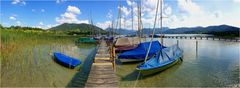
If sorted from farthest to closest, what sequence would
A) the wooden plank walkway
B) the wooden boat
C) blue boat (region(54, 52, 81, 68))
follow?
the wooden boat, blue boat (region(54, 52, 81, 68)), the wooden plank walkway

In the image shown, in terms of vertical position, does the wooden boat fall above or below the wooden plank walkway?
above

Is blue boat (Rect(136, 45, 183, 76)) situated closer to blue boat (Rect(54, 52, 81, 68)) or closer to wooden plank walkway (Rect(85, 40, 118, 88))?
wooden plank walkway (Rect(85, 40, 118, 88))

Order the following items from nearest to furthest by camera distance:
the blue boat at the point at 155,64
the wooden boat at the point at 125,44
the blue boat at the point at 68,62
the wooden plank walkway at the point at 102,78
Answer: the wooden plank walkway at the point at 102,78
the blue boat at the point at 155,64
the blue boat at the point at 68,62
the wooden boat at the point at 125,44

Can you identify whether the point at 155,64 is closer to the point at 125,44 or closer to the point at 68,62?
the point at 68,62

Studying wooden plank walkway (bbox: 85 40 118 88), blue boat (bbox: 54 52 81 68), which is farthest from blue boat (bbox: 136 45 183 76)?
blue boat (bbox: 54 52 81 68)

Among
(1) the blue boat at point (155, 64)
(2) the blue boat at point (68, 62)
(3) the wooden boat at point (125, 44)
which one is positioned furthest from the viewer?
(3) the wooden boat at point (125, 44)

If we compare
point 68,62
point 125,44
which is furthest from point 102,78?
point 125,44

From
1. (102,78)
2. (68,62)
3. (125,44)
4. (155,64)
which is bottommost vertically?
(68,62)

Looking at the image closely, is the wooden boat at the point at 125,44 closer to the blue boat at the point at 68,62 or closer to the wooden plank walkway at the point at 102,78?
the blue boat at the point at 68,62

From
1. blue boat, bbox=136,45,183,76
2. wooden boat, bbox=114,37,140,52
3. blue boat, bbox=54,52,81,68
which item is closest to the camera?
blue boat, bbox=136,45,183,76

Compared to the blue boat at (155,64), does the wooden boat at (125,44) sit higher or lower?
higher

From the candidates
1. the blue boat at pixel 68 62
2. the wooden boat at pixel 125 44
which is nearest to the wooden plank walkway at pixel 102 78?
the blue boat at pixel 68 62

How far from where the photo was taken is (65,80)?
13531mm

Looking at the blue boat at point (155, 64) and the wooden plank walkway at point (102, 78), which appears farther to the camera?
the blue boat at point (155, 64)
